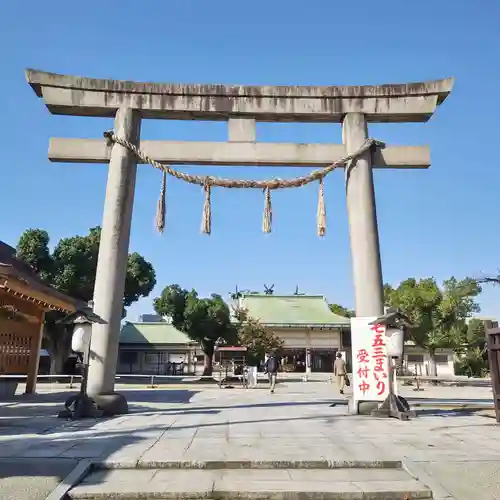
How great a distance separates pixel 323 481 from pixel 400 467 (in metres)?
1.05

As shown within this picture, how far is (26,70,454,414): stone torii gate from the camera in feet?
34.1

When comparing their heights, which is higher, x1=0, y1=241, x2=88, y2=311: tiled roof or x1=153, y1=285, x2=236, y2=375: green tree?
x1=153, y1=285, x2=236, y2=375: green tree

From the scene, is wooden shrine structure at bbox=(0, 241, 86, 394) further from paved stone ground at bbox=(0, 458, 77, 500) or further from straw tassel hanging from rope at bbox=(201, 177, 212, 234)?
paved stone ground at bbox=(0, 458, 77, 500)

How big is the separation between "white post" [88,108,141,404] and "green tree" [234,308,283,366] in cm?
2262

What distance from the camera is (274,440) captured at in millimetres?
6523

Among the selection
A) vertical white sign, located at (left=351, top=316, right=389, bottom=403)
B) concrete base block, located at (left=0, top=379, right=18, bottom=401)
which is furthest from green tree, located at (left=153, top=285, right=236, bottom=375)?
vertical white sign, located at (left=351, top=316, right=389, bottom=403)

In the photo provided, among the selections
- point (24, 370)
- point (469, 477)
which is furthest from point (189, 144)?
point (24, 370)

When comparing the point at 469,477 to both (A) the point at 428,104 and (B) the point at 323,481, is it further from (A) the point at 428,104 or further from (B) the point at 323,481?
(A) the point at 428,104

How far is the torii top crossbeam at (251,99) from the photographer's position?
34.5 feet

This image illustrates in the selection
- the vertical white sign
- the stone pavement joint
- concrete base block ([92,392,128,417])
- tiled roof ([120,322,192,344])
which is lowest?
the stone pavement joint

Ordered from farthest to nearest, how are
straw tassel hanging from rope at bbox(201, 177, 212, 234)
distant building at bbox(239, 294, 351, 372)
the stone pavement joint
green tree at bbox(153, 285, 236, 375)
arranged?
distant building at bbox(239, 294, 351, 372)
green tree at bbox(153, 285, 236, 375)
straw tassel hanging from rope at bbox(201, 177, 212, 234)
the stone pavement joint

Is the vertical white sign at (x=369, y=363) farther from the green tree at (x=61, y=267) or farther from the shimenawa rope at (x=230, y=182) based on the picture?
the green tree at (x=61, y=267)

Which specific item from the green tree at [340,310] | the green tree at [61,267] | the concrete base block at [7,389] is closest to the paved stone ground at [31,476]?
the concrete base block at [7,389]

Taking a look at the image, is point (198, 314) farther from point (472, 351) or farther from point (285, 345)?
point (472, 351)
